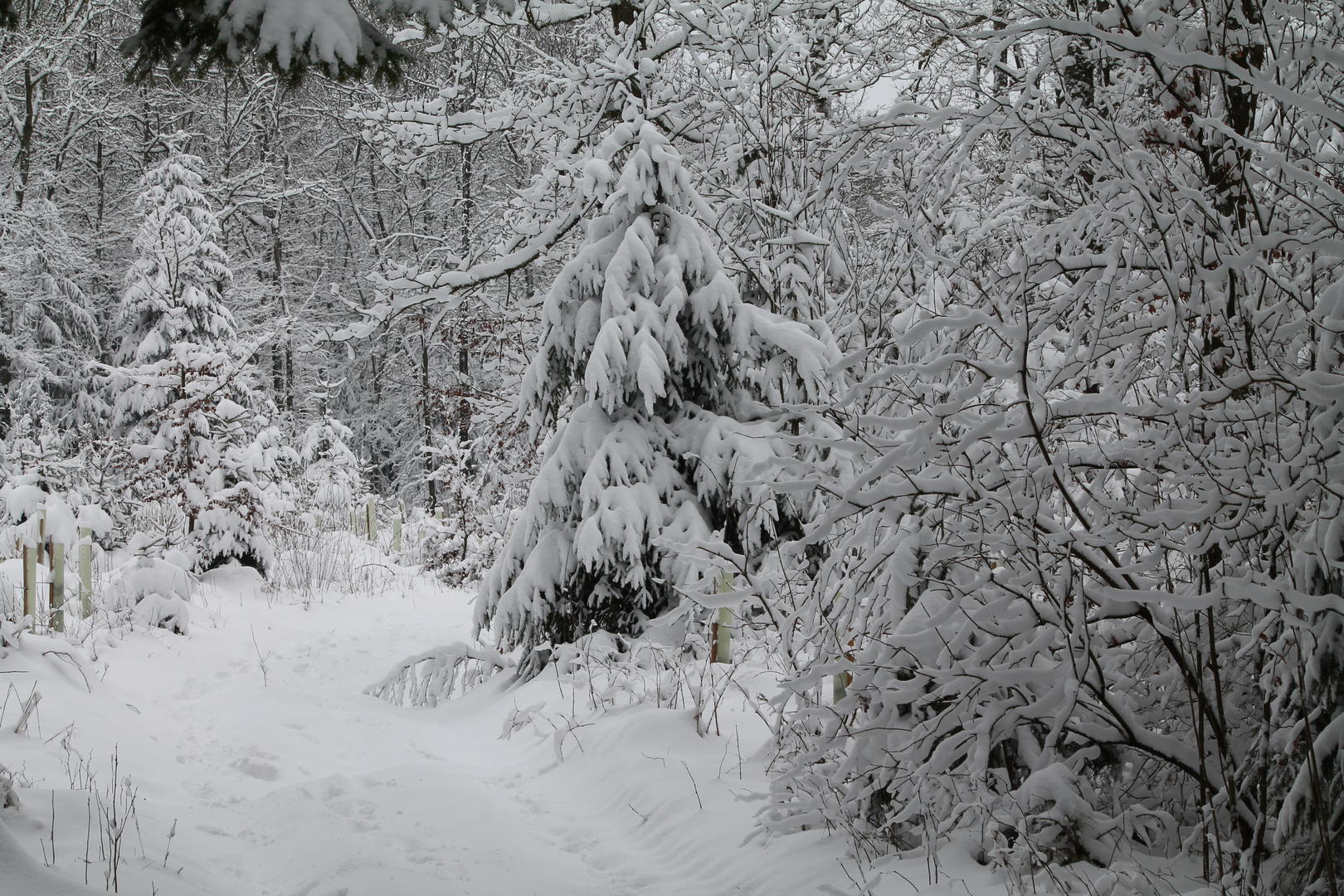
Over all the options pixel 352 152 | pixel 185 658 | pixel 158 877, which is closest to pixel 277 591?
pixel 185 658

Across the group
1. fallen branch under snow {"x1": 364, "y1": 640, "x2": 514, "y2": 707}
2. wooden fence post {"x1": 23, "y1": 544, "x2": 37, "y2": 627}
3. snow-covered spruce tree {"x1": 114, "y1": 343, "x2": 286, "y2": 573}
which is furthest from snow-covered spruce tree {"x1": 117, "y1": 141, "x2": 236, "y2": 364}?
fallen branch under snow {"x1": 364, "y1": 640, "x2": 514, "y2": 707}

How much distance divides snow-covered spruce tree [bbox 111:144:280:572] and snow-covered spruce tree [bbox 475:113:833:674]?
6188 mm

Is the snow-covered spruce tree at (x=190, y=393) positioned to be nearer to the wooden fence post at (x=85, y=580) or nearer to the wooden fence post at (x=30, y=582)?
the wooden fence post at (x=85, y=580)

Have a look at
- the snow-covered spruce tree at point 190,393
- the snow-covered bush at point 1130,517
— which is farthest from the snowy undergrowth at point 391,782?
the snow-covered spruce tree at point 190,393

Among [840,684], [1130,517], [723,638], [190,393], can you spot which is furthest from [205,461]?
[1130,517]

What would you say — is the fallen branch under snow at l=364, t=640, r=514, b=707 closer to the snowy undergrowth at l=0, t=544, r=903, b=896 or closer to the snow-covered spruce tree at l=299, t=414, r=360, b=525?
the snowy undergrowth at l=0, t=544, r=903, b=896

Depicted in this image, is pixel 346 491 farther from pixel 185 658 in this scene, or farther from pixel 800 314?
pixel 800 314

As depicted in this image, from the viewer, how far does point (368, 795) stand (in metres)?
3.88

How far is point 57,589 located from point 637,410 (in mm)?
4975

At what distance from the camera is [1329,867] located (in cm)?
183

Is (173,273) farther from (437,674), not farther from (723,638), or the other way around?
(723,638)

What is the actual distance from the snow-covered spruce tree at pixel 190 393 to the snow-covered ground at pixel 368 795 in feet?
14.7

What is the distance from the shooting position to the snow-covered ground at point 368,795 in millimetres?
2986

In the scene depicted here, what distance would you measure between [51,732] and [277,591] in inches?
253
